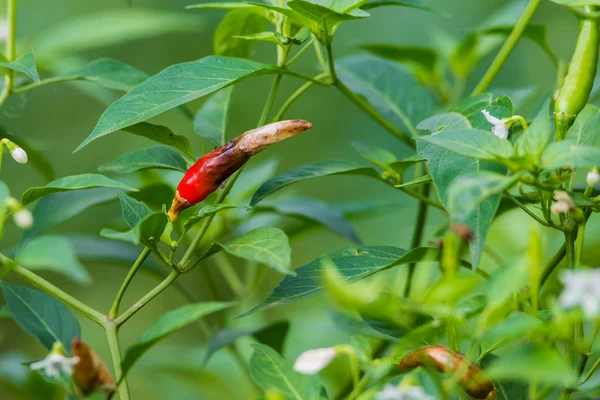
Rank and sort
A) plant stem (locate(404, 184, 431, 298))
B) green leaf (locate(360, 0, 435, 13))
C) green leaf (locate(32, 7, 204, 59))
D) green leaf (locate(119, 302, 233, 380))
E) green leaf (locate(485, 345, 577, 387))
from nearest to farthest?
green leaf (locate(485, 345, 577, 387)) < green leaf (locate(119, 302, 233, 380)) < green leaf (locate(360, 0, 435, 13)) < plant stem (locate(404, 184, 431, 298)) < green leaf (locate(32, 7, 204, 59))

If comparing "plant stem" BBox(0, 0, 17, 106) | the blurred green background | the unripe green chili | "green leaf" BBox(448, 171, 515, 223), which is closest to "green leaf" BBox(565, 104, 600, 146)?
the unripe green chili

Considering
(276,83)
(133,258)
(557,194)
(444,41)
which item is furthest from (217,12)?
(557,194)

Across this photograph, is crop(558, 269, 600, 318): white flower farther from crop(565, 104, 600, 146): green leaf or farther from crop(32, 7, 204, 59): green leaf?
crop(32, 7, 204, 59): green leaf

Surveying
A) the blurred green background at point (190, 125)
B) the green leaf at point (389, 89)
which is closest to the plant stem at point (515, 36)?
the green leaf at point (389, 89)

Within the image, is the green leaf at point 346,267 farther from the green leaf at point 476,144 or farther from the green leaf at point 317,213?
the green leaf at point 317,213

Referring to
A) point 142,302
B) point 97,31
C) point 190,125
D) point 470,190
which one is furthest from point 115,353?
point 190,125
